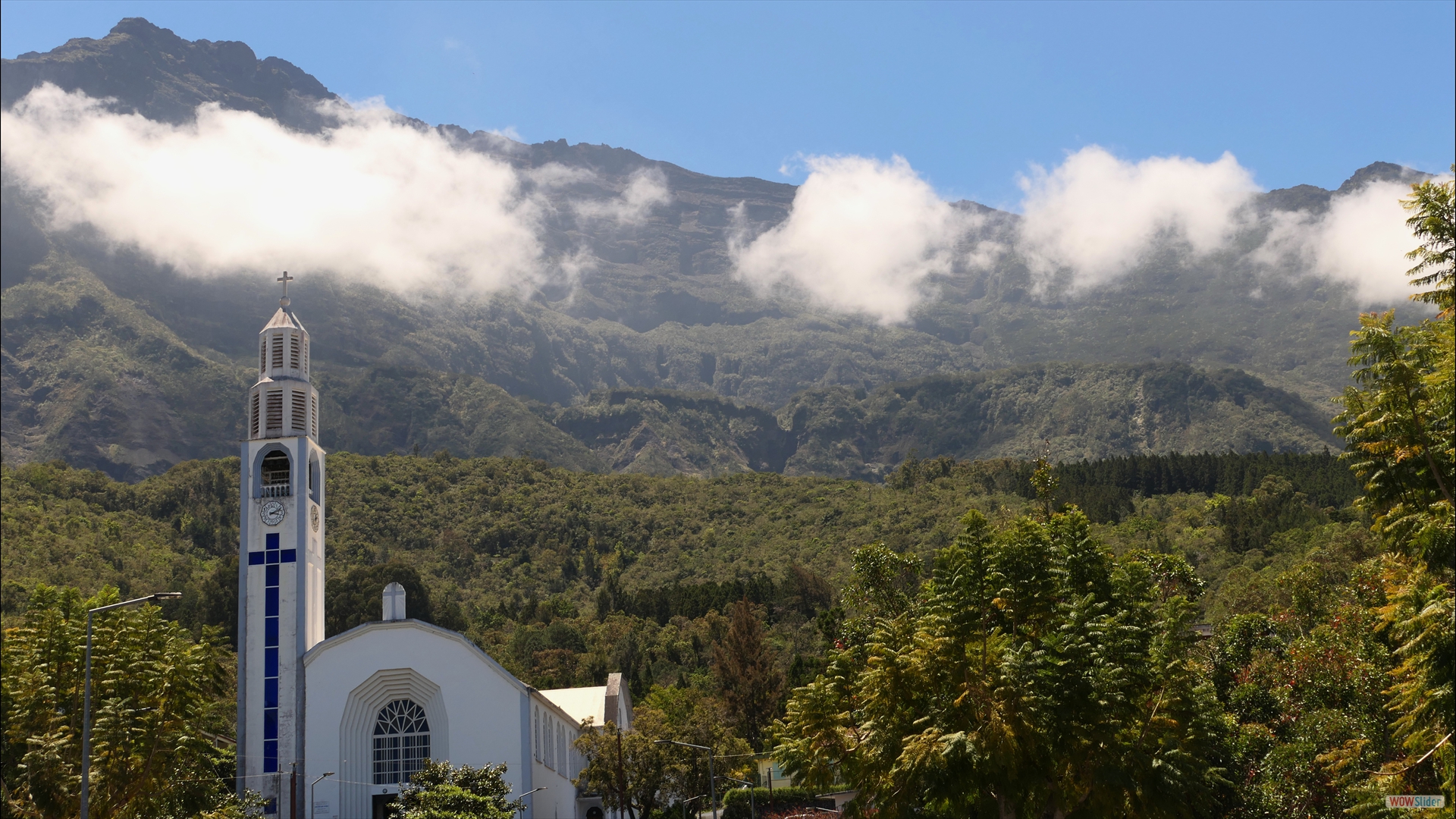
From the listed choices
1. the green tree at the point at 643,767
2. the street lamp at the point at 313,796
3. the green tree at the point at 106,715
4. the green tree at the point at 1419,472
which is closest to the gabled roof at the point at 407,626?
the green tree at the point at 643,767

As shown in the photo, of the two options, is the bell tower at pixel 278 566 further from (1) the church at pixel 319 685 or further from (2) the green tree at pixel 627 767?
(2) the green tree at pixel 627 767

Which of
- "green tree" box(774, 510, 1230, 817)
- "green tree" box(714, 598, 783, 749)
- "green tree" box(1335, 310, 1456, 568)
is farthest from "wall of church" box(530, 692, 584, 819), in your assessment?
"green tree" box(1335, 310, 1456, 568)

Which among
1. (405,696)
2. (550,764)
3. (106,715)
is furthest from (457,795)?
(550,764)

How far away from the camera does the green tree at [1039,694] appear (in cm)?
3362

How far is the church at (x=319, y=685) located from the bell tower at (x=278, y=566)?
0.05m

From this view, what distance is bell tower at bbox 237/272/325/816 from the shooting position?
55.6 meters

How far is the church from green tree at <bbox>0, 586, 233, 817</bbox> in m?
6.48

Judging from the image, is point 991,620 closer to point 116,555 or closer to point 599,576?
point 116,555

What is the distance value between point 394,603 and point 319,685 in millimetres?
5941

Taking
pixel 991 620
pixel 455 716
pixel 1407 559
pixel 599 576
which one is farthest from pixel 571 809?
pixel 599 576

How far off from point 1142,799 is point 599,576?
12898cm

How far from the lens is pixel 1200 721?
35781 millimetres

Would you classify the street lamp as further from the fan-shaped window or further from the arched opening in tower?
the arched opening in tower

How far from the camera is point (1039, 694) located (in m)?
33.6
